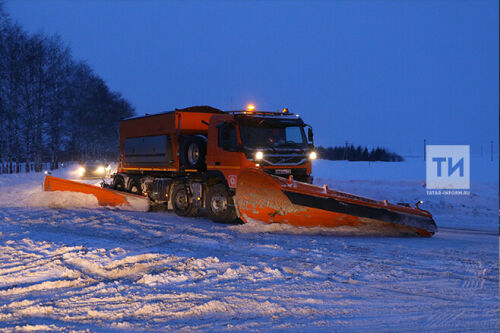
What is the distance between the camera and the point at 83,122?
46.9 m

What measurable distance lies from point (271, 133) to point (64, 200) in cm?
671

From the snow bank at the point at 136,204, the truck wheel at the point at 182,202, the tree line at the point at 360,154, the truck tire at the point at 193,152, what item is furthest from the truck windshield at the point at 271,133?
the tree line at the point at 360,154

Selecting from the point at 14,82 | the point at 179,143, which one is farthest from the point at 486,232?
the point at 14,82

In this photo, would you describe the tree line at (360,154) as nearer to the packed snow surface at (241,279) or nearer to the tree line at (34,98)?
the tree line at (34,98)

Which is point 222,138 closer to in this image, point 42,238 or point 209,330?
point 42,238

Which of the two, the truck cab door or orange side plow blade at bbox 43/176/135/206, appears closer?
the truck cab door

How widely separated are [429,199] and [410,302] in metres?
12.1

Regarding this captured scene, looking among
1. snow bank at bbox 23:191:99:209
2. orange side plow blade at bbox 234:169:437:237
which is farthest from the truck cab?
snow bank at bbox 23:191:99:209

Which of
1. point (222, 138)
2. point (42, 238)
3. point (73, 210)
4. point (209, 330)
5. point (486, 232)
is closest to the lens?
point (209, 330)

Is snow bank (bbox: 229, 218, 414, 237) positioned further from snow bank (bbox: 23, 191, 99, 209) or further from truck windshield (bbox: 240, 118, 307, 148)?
snow bank (bbox: 23, 191, 99, 209)

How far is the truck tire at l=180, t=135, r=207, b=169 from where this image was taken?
11.9m

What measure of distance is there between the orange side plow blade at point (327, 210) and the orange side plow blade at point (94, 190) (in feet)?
19.0

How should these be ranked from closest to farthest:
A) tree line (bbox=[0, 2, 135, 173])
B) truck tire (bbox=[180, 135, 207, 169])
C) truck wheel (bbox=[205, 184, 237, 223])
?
truck wheel (bbox=[205, 184, 237, 223]), truck tire (bbox=[180, 135, 207, 169]), tree line (bbox=[0, 2, 135, 173])

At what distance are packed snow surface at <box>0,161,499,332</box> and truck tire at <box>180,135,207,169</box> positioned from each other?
266 cm
